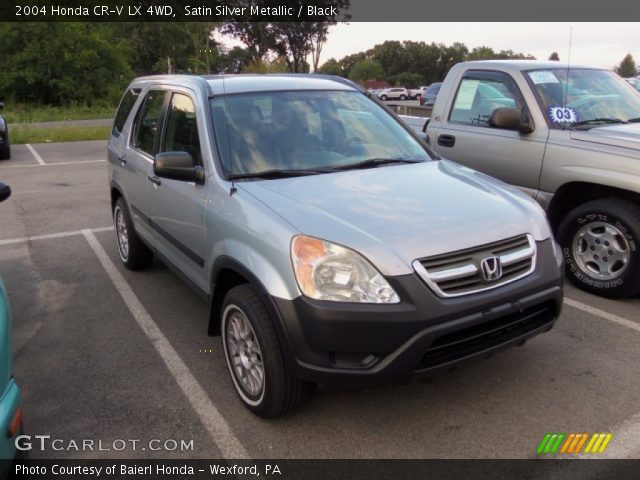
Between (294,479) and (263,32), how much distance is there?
38.6 meters

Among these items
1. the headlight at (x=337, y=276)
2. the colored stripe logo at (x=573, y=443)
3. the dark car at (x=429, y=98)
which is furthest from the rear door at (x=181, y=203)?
the dark car at (x=429, y=98)

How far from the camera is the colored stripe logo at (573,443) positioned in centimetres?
279

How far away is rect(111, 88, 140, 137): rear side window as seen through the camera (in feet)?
17.4

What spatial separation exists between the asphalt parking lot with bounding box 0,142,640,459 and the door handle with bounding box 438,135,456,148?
1.81m

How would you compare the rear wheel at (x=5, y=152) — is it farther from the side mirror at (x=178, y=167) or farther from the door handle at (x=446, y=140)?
the side mirror at (x=178, y=167)

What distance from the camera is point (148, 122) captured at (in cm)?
475

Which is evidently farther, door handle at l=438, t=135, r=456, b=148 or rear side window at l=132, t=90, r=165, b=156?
door handle at l=438, t=135, r=456, b=148

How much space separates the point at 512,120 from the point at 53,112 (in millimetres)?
29578

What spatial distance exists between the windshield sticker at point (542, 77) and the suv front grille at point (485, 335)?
112 inches

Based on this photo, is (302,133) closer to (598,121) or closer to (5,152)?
(598,121)

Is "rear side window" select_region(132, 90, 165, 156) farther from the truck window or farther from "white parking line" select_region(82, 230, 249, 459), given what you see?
the truck window

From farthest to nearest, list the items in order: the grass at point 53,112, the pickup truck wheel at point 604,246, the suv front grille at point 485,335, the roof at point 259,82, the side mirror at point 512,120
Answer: the grass at point 53,112 → the side mirror at point 512,120 → the pickup truck wheel at point 604,246 → the roof at point 259,82 → the suv front grille at point 485,335

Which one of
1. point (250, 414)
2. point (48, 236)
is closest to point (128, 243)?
point (48, 236)

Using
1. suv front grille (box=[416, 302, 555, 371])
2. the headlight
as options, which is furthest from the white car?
the headlight
